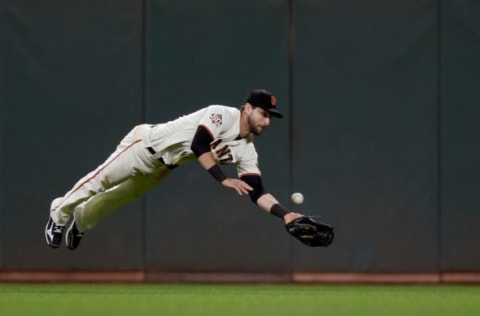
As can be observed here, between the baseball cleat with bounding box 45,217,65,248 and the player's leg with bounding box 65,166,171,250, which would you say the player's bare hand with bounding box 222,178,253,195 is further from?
the baseball cleat with bounding box 45,217,65,248

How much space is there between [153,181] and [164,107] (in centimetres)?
268

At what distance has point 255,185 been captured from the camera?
31.4 feet

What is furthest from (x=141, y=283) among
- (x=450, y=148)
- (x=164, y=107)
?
(x=450, y=148)

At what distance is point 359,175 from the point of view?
499 inches

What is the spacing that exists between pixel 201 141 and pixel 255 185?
2.01 ft

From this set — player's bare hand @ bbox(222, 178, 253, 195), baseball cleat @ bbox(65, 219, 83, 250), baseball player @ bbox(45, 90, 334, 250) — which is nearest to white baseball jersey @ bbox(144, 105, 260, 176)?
baseball player @ bbox(45, 90, 334, 250)

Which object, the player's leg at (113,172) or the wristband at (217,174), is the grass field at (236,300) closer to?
the player's leg at (113,172)

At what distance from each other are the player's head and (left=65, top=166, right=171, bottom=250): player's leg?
0.85m

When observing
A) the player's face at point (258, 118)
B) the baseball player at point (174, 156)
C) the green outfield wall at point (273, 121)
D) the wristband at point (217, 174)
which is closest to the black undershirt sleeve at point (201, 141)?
the baseball player at point (174, 156)

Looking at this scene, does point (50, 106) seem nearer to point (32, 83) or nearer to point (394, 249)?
point (32, 83)

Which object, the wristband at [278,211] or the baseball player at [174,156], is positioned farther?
the baseball player at [174,156]

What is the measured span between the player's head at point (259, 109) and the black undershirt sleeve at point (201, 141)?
1.19 ft

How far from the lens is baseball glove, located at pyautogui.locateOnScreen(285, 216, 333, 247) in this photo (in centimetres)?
893

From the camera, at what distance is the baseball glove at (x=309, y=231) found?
8930 mm
